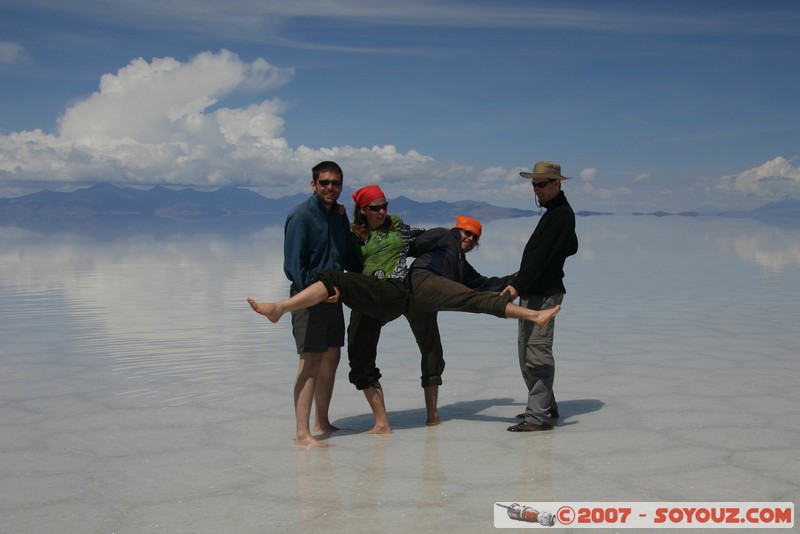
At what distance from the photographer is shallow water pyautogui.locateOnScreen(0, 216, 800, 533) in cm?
363

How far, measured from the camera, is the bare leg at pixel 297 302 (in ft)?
13.8

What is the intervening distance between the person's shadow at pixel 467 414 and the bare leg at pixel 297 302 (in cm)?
103

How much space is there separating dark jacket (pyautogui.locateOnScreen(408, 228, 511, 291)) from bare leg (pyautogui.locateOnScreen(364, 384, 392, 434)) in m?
0.72

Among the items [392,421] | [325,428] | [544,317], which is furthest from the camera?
[392,421]

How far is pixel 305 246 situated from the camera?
178 inches

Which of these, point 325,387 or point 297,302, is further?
point 325,387

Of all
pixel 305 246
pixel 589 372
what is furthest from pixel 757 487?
pixel 589 372

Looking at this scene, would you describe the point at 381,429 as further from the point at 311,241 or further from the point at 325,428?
the point at 311,241

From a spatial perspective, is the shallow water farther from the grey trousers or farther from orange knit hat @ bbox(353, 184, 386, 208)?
orange knit hat @ bbox(353, 184, 386, 208)

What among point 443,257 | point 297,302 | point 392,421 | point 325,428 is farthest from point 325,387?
point 443,257

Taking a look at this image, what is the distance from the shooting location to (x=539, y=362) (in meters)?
4.79

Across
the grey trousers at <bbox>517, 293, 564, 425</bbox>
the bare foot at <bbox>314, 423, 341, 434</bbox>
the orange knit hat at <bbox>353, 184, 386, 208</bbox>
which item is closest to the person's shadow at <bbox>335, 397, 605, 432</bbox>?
the bare foot at <bbox>314, 423, 341, 434</bbox>

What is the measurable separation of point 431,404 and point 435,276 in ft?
2.60

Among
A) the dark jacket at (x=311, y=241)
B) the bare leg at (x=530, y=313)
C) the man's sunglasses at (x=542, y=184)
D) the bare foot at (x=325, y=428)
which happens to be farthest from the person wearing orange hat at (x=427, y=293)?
the bare foot at (x=325, y=428)
